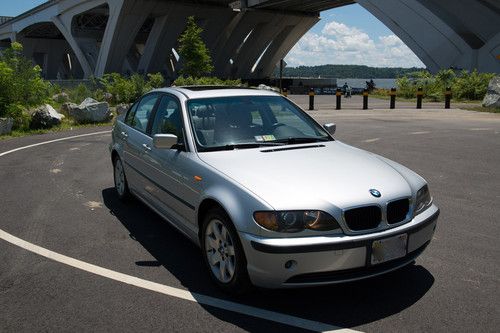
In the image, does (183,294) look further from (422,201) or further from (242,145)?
(422,201)

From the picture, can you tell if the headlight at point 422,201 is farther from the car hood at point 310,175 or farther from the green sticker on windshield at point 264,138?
the green sticker on windshield at point 264,138

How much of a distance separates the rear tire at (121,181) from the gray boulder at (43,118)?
9821 millimetres

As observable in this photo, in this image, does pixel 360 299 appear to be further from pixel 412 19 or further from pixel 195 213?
pixel 412 19

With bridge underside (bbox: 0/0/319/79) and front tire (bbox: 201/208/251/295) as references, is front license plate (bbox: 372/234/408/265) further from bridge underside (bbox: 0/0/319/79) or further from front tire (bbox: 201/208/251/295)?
bridge underside (bbox: 0/0/319/79)

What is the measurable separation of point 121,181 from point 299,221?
381cm

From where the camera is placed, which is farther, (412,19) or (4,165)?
(412,19)

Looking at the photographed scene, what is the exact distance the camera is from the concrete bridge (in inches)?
1372

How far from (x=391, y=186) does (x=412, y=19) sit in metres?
35.5

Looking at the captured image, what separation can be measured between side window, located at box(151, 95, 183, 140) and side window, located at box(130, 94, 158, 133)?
28 cm

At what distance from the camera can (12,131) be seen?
1436 centimetres

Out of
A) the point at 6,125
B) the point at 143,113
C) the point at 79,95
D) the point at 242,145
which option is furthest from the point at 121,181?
the point at 79,95

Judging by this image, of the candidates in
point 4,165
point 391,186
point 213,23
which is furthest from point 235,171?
point 213,23

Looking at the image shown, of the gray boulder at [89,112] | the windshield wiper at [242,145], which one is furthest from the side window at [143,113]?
the gray boulder at [89,112]

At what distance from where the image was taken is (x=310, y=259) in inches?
129
